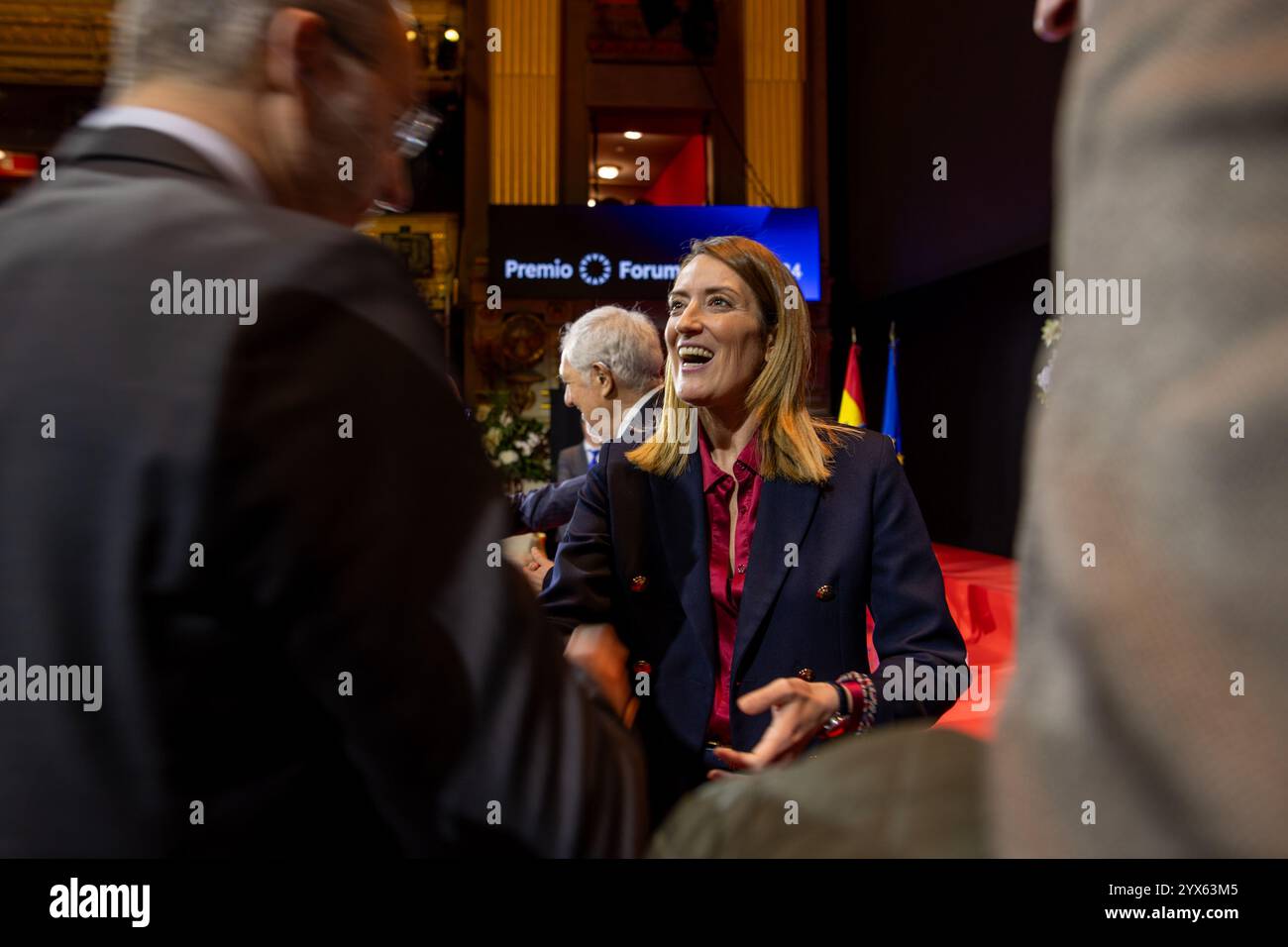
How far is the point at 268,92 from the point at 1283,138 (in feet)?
2.74

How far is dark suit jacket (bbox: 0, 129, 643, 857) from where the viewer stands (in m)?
0.63

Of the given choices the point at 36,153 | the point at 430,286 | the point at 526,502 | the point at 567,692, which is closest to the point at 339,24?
the point at 567,692

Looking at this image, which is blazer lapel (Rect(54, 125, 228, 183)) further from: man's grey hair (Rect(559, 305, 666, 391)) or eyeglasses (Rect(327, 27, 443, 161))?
man's grey hair (Rect(559, 305, 666, 391))

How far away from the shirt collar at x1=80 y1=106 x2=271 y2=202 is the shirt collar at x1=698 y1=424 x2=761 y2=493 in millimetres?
1303

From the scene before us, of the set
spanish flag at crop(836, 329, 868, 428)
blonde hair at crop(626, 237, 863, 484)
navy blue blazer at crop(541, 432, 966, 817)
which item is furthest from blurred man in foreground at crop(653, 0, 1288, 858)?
spanish flag at crop(836, 329, 868, 428)

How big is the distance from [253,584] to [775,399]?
159 centimetres

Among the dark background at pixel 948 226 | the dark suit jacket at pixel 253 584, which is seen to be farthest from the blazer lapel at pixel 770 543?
the dark background at pixel 948 226

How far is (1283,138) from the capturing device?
260 millimetres

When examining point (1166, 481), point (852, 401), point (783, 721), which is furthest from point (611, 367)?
point (852, 401)

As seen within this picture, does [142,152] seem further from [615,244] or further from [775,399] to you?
[615,244]

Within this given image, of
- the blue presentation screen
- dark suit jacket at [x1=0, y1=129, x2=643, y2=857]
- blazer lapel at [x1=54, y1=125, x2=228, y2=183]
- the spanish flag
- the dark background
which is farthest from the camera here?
the blue presentation screen

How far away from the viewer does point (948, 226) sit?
8.54 m

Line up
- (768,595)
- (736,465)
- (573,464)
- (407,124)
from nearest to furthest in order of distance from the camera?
(407,124)
(768,595)
(736,465)
(573,464)

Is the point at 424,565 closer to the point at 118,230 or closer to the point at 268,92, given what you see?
the point at 118,230
